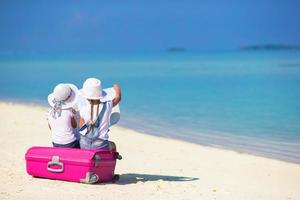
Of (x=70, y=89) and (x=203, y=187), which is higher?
(x=70, y=89)

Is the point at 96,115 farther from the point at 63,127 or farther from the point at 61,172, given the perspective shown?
the point at 61,172

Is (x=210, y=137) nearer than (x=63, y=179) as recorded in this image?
No

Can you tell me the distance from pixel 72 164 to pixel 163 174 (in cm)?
168

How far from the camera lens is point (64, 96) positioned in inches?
280

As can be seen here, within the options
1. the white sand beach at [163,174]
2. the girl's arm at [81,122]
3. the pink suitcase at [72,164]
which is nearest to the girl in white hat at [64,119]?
the girl's arm at [81,122]

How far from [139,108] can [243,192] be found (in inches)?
508

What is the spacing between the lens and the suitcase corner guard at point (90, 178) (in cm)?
675

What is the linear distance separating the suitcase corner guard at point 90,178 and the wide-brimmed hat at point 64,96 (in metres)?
0.88

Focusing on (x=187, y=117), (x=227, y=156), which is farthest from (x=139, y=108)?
(x=227, y=156)

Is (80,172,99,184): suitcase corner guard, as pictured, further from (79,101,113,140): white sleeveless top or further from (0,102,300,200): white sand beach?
(79,101,113,140): white sleeveless top

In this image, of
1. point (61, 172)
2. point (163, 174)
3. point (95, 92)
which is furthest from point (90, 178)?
point (163, 174)

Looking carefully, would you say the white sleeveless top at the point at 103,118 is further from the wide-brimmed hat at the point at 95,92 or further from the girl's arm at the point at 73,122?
the girl's arm at the point at 73,122

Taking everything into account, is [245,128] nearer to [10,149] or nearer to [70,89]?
[10,149]

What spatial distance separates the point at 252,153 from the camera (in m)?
10.8
